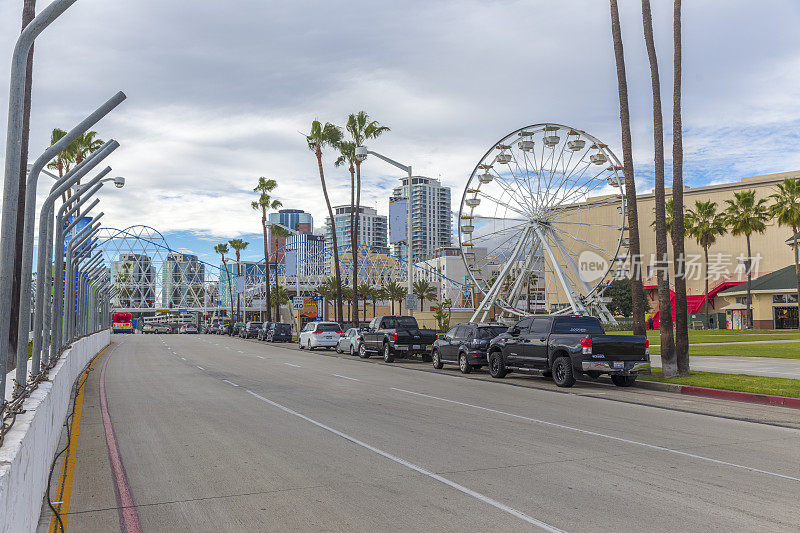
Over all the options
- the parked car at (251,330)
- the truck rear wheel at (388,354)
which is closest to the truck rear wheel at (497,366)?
the truck rear wheel at (388,354)

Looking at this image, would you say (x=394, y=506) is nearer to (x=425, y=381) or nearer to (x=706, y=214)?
(x=425, y=381)

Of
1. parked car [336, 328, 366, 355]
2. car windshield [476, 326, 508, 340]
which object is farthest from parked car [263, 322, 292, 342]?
car windshield [476, 326, 508, 340]

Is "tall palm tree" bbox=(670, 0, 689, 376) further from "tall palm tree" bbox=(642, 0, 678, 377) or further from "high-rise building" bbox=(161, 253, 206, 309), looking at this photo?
"high-rise building" bbox=(161, 253, 206, 309)

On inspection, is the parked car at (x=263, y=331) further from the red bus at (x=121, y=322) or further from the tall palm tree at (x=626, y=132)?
the red bus at (x=121, y=322)

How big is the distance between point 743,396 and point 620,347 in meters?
3.03

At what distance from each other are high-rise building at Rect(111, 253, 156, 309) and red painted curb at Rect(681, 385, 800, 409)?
140364mm

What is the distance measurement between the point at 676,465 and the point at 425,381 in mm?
12125

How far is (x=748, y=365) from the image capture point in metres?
23.1

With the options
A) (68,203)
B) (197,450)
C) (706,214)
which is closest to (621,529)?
(197,450)

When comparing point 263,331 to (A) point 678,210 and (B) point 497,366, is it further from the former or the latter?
(A) point 678,210

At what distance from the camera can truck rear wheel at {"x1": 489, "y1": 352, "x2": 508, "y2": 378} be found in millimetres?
20781

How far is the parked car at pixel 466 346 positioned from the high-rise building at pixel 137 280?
130 m

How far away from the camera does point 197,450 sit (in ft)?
31.5

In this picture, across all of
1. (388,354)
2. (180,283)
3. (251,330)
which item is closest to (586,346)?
(388,354)
